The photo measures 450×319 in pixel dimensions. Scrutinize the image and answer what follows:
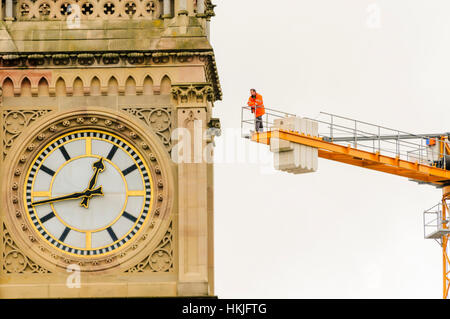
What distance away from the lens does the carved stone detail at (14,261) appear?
180 feet

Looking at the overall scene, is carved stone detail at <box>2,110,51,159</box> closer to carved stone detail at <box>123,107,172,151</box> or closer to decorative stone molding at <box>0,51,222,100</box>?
decorative stone molding at <box>0,51,222,100</box>

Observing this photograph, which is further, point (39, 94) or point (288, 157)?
point (288, 157)

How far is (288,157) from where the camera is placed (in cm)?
6956

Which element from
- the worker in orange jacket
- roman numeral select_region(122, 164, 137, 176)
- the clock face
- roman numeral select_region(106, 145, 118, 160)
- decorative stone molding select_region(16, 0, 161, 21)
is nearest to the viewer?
the clock face

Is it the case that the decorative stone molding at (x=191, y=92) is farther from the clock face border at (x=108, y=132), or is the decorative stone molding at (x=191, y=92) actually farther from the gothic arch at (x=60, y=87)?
the gothic arch at (x=60, y=87)

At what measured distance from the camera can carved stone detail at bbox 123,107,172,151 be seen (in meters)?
55.2

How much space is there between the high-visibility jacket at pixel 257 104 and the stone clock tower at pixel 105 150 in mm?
6632

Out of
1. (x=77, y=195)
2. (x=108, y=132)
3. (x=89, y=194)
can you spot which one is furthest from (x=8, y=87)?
(x=89, y=194)

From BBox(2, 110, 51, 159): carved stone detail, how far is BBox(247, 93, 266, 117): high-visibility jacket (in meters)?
9.45

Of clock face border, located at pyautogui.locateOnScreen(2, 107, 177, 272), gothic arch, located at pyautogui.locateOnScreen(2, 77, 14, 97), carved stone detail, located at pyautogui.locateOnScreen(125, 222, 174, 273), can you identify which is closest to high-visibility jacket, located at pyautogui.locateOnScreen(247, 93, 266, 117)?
clock face border, located at pyautogui.locateOnScreen(2, 107, 177, 272)

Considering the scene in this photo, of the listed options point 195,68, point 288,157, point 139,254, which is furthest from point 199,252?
point 288,157

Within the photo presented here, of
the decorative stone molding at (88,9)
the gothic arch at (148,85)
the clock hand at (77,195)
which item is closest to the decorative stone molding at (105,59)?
the gothic arch at (148,85)
